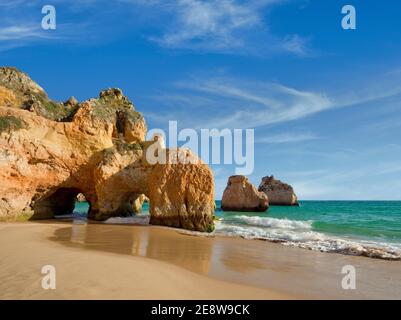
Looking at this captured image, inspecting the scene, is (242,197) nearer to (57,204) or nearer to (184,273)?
(57,204)

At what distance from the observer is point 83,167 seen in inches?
820

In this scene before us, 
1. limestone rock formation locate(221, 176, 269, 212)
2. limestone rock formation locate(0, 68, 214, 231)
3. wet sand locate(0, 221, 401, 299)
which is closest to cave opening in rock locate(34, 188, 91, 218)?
limestone rock formation locate(0, 68, 214, 231)

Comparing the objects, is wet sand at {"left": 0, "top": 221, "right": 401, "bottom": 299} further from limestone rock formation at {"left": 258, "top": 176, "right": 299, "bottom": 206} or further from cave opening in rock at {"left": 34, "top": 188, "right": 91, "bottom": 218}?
limestone rock formation at {"left": 258, "top": 176, "right": 299, "bottom": 206}

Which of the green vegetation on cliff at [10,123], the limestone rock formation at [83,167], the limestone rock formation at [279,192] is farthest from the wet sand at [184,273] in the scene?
the limestone rock formation at [279,192]

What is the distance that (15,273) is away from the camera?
19.3ft

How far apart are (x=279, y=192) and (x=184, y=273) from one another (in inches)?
2545

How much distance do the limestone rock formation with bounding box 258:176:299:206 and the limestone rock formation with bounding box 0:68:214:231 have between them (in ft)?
162

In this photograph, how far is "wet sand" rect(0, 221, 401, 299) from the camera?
5.14m

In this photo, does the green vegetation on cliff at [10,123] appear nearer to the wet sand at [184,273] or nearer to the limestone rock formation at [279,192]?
the wet sand at [184,273]

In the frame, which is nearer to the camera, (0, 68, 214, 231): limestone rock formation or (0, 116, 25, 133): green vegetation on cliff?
(0, 116, 25, 133): green vegetation on cliff

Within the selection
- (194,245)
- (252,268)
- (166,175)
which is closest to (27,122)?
(166,175)

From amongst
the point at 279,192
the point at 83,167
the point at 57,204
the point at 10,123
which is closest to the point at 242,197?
the point at 279,192

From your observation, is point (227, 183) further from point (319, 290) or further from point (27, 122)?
point (319, 290)

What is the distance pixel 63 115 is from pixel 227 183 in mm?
35788
